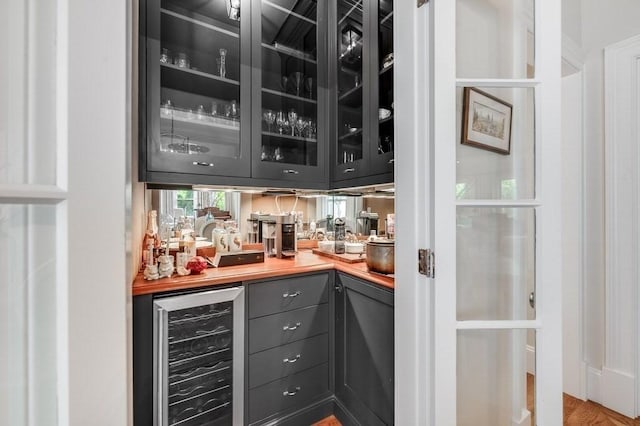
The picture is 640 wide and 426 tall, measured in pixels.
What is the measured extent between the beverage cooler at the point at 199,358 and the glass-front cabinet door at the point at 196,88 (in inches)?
26.6

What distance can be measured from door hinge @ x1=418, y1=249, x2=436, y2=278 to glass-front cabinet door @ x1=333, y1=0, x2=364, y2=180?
703 millimetres

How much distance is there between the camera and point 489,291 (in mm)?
999

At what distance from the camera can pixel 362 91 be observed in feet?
4.99

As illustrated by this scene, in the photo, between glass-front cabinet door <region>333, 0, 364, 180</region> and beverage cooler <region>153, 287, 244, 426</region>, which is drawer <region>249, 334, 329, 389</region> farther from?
glass-front cabinet door <region>333, 0, 364, 180</region>

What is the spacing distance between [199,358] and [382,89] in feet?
5.47

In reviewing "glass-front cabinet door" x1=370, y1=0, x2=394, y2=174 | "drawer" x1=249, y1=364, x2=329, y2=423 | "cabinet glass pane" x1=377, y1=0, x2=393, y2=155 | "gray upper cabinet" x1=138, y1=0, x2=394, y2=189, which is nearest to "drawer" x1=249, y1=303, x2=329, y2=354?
"drawer" x1=249, y1=364, x2=329, y2=423

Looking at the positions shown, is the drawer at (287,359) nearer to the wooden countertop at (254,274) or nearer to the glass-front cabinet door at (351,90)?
the wooden countertop at (254,274)

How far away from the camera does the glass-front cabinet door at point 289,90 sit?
157cm
